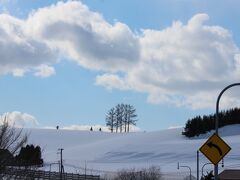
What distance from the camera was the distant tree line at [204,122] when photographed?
6884 inches

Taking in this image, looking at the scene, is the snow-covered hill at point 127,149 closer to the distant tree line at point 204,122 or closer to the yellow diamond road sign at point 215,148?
the distant tree line at point 204,122

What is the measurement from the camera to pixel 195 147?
482 ft

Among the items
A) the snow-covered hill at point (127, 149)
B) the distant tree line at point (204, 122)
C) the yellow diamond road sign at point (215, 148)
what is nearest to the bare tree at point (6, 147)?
the yellow diamond road sign at point (215, 148)

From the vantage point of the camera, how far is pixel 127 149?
513 ft

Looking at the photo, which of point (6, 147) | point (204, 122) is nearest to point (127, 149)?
point (204, 122)

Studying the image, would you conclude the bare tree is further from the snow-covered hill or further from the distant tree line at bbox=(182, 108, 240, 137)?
the distant tree line at bbox=(182, 108, 240, 137)

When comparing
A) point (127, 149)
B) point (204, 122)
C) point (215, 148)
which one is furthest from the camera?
point (204, 122)

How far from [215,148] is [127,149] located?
132 metres

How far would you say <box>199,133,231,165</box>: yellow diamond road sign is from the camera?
24906mm

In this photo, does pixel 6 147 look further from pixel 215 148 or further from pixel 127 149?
pixel 127 149

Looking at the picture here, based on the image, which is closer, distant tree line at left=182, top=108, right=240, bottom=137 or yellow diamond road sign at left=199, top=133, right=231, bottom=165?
yellow diamond road sign at left=199, top=133, right=231, bottom=165

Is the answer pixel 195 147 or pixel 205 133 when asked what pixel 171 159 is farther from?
pixel 205 133

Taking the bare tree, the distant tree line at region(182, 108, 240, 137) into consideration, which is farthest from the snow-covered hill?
the bare tree

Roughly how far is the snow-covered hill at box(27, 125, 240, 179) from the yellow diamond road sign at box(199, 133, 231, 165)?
80.4 metres
